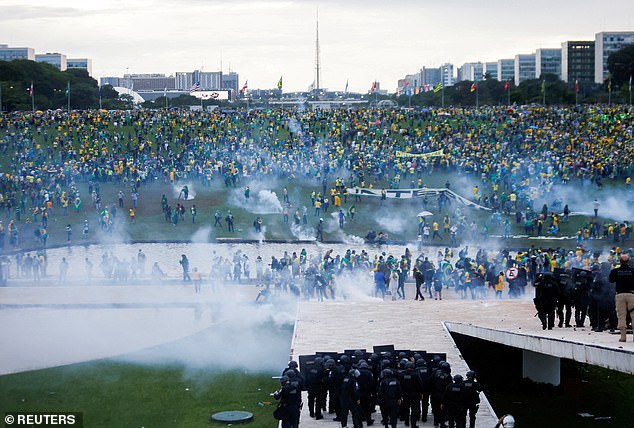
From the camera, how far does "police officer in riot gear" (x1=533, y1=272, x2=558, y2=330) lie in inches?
778

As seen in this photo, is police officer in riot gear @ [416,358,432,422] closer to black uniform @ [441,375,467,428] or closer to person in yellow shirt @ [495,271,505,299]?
black uniform @ [441,375,467,428]

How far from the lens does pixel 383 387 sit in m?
16.2

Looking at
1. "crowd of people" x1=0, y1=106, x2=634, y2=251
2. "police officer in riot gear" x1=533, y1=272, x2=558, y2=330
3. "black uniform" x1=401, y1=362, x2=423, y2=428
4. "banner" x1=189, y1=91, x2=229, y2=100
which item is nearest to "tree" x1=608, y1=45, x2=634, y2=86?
"crowd of people" x1=0, y1=106, x2=634, y2=251

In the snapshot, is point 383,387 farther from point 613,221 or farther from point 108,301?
point 613,221

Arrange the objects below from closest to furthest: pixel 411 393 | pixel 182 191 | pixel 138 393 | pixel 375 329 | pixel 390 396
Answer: pixel 390 396, pixel 411 393, pixel 138 393, pixel 375 329, pixel 182 191

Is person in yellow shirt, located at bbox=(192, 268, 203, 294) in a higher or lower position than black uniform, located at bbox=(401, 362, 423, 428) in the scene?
lower

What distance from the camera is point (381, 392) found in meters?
16.3

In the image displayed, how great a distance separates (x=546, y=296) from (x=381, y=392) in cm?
509

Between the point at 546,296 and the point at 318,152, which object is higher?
the point at 318,152

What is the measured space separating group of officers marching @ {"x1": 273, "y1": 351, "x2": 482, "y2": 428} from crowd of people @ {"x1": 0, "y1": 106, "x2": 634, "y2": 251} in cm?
3000

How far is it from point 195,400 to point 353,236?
25839 millimetres

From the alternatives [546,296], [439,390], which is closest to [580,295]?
[546,296]

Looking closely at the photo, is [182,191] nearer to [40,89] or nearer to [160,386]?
[160,386]

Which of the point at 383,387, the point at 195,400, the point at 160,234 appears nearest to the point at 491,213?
the point at 160,234
